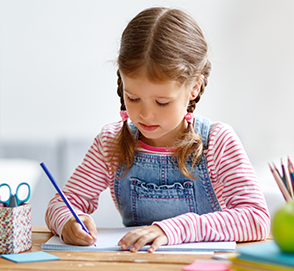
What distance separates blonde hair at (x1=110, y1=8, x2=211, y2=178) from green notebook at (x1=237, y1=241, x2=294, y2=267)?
0.46 meters

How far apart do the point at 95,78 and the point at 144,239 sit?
133cm

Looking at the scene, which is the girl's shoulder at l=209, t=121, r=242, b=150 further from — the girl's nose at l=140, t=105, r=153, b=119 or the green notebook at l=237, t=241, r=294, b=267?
the green notebook at l=237, t=241, r=294, b=267

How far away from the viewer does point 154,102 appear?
853 mm

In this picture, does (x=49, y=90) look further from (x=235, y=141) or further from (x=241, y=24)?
(x=235, y=141)

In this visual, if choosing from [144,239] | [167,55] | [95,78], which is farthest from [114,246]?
[95,78]

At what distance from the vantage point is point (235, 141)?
3.12 feet

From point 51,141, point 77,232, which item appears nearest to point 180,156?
point 77,232

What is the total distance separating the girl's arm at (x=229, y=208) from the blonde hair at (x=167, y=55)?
53mm

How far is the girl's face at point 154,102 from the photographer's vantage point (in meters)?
0.84

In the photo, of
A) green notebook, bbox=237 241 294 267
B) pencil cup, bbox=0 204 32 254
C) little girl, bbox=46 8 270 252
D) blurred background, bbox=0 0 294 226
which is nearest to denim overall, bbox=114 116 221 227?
little girl, bbox=46 8 270 252

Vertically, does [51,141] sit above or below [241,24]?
below

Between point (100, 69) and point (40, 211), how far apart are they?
79cm

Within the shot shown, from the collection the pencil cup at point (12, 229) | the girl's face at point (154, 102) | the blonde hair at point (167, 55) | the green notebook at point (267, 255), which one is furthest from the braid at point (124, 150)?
the green notebook at point (267, 255)

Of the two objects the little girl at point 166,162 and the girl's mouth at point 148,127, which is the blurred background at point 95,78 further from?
the girl's mouth at point 148,127
